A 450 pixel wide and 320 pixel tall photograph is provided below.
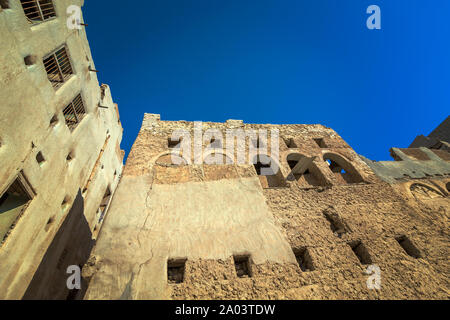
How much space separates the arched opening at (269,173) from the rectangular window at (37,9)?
877cm

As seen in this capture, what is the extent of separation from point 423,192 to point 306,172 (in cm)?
463

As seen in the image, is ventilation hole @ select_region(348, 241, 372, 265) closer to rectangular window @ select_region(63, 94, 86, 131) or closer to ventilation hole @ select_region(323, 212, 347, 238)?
ventilation hole @ select_region(323, 212, 347, 238)

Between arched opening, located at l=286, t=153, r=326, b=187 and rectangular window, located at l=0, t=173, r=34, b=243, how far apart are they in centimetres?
912

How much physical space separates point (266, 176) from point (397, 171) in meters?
6.02

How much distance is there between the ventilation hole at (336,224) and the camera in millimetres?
5955

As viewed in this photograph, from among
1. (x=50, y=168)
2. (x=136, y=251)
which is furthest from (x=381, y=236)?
(x=50, y=168)

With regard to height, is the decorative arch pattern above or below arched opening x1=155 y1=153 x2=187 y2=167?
below

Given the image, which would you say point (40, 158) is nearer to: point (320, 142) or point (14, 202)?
point (14, 202)

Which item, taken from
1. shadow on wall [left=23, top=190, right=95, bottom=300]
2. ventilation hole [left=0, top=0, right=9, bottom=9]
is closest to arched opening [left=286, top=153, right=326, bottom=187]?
shadow on wall [left=23, top=190, right=95, bottom=300]

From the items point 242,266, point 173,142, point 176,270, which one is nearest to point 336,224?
point 242,266

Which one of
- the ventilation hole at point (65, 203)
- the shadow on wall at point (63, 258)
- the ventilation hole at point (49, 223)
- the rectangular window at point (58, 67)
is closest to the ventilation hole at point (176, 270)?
the shadow on wall at point (63, 258)

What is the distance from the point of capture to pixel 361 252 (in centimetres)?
571

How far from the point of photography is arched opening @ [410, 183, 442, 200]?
26.1 feet

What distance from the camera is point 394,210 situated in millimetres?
6867
